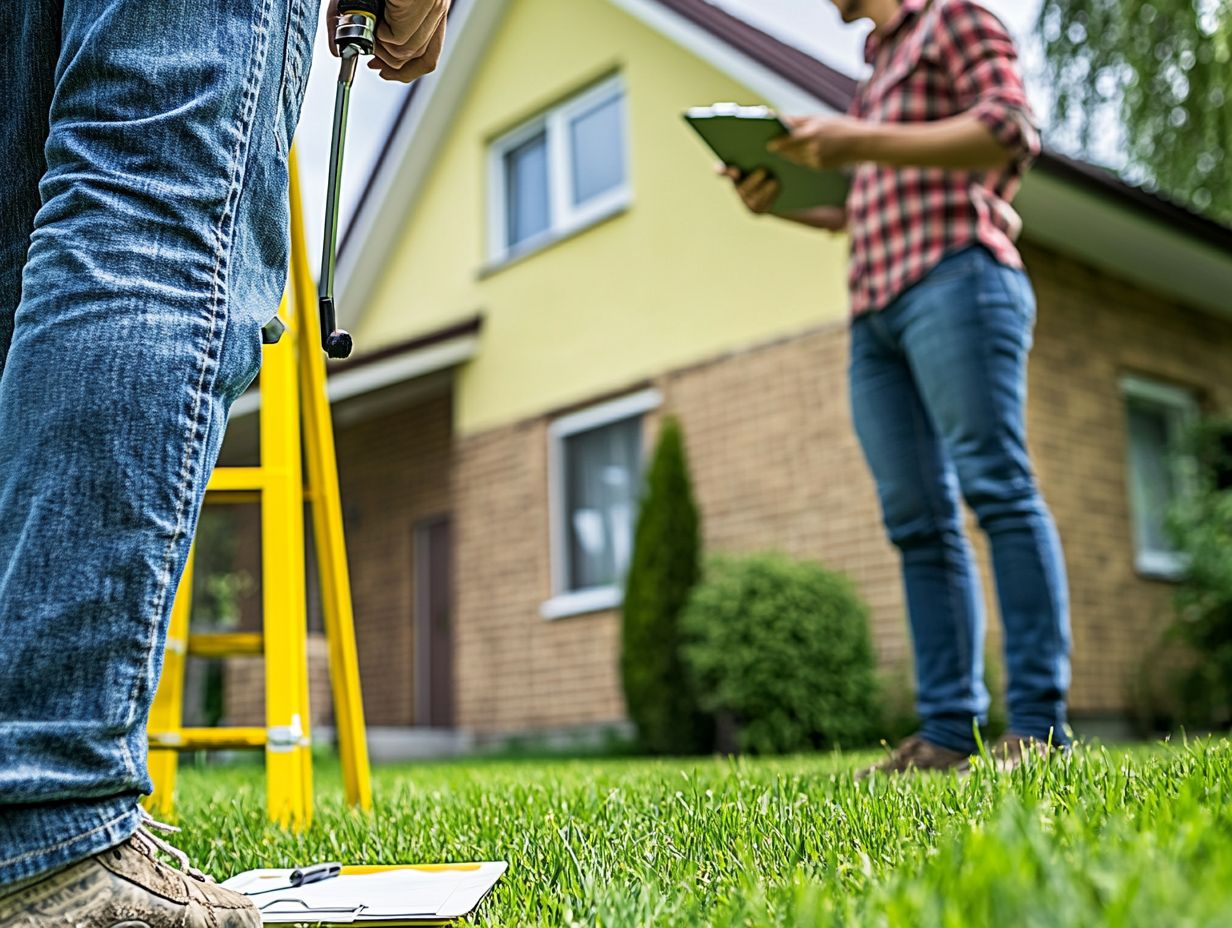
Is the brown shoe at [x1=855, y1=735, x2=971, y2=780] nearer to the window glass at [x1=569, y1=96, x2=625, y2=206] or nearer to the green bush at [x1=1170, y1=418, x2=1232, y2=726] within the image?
the green bush at [x1=1170, y1=418, x2=1232, y2=726]

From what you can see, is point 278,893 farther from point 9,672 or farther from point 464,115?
point 464,115

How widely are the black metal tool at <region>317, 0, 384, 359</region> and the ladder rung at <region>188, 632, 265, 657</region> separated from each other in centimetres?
120

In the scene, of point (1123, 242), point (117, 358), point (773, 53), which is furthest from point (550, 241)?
point (117, 358)

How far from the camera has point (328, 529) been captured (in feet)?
8.56

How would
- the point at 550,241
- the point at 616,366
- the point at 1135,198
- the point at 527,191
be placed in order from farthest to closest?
the point at 527,191 → the point at 550,241 → the point at 616,366 → the point at 1135,198

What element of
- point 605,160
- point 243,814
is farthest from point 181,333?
point 605,160

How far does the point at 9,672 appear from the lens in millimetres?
1088

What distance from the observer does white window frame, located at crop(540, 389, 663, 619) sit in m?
9.71

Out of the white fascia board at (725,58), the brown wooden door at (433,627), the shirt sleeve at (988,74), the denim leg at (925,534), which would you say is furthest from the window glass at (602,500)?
the shirt sleeve at (988,74)

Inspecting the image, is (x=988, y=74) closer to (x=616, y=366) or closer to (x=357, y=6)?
(x=357, y=6)

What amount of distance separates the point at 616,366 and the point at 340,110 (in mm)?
8323

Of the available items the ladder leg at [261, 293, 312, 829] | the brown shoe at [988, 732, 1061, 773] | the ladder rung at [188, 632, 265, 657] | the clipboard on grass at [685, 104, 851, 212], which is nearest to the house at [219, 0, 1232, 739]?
the clipboard on grass at [685, 104, 851, 212]

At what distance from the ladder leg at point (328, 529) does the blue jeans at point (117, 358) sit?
1108 mm

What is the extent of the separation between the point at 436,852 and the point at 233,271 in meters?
0.89
